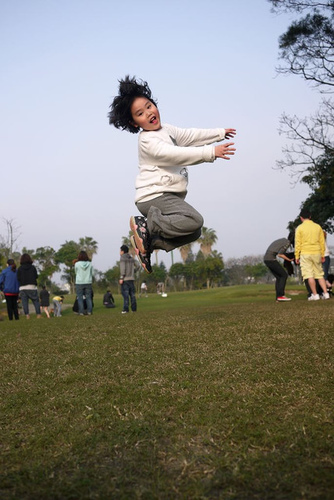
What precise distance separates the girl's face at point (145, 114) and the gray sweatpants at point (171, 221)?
0.85 m

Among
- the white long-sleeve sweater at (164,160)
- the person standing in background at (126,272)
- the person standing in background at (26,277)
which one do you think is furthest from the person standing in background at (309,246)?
the person standing in background at (26,277)

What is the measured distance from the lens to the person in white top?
4977 mm

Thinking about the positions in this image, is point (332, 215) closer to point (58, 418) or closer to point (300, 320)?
point (300, 320)

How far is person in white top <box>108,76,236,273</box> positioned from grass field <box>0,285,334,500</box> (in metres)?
1.31

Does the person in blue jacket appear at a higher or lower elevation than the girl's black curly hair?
lower

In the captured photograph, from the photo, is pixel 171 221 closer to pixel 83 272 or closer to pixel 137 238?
pixel 137 238

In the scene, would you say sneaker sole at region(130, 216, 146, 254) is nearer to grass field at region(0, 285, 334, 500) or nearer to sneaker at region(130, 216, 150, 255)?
sneaker at region(130, 216, 150, 255)

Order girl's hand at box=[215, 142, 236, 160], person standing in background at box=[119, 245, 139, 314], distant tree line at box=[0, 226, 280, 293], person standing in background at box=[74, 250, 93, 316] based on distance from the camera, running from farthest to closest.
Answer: distant tree line at box=[0, 226, 280, 293] < person standing in background at box=[74, 250, 93, 316] < person standing in background at box=[119, 245, 139, 314] < girl's hand at box=[215, 142, 236, 160]

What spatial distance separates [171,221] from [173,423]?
261 cm

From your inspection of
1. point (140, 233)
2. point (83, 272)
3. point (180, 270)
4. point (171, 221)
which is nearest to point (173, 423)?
point (171, 221)

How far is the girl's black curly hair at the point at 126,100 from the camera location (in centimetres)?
536

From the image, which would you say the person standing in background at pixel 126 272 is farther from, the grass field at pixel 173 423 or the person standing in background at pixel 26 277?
the grass field at pixel 173 423

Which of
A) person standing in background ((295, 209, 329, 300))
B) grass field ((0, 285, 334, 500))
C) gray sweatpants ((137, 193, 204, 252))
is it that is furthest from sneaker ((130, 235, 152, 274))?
person standing in background ((295, 209, 329, 300))

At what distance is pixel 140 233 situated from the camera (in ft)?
17.4
